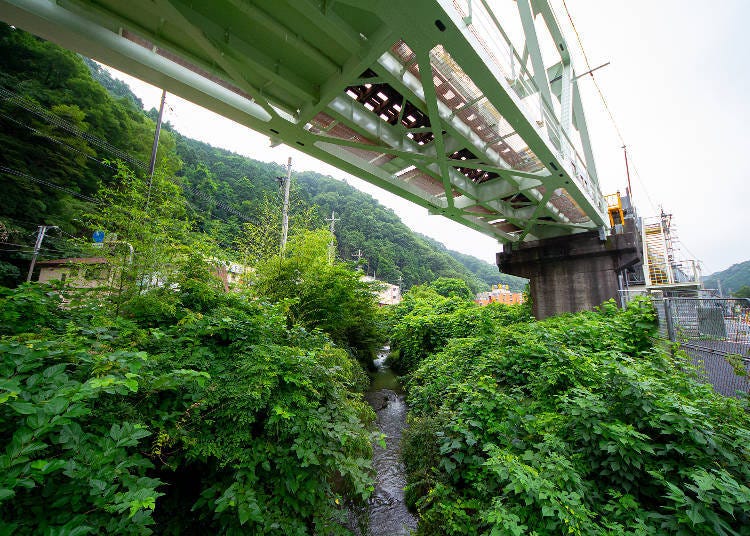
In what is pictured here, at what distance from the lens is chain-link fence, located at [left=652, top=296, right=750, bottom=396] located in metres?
4.42

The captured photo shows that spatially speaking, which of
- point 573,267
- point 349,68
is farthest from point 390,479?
point 573,267

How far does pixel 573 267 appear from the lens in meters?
11.3

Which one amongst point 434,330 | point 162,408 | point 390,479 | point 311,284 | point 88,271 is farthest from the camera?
point 434,330

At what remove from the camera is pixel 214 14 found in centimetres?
401

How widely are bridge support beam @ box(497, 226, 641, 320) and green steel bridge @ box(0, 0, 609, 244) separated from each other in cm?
376

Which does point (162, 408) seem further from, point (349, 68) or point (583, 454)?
point (349, 68)

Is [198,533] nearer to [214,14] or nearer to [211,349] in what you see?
[211,349]

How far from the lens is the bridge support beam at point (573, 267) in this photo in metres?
10.4

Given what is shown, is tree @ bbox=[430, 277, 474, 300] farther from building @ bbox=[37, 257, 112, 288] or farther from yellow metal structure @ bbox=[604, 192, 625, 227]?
building @ bbox=[37, 257, 112, 288]

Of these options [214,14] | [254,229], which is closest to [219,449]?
[214,14]

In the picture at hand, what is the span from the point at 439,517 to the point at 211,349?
3.28 meters

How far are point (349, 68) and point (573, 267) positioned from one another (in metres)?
11.2

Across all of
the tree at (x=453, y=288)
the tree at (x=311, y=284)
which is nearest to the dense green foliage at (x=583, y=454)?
the tree at (x=311, y=284)

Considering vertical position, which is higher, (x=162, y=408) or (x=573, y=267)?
(x=573, y=267)
